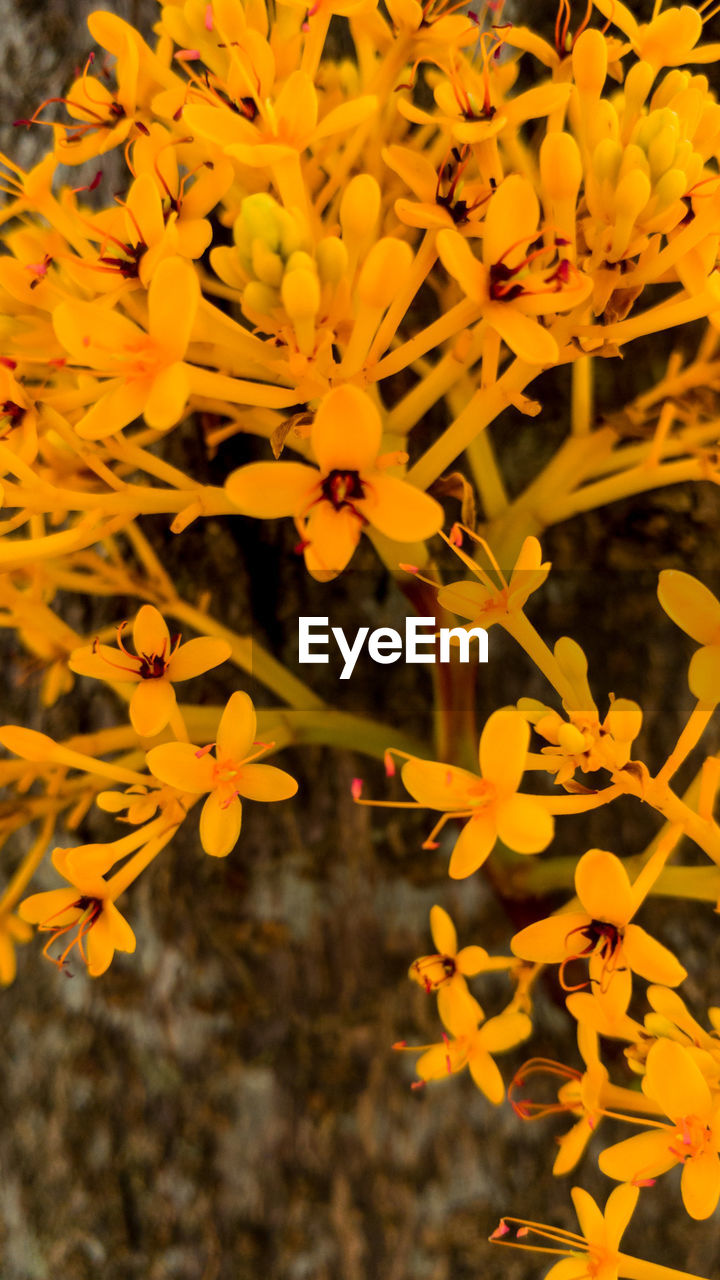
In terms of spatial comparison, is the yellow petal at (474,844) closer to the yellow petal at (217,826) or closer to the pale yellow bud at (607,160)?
the yellow petal at (217,826)

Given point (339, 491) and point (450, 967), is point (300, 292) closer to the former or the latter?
point (339, 491)

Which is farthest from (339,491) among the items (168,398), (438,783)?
(438,783)

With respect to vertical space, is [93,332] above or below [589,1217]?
above

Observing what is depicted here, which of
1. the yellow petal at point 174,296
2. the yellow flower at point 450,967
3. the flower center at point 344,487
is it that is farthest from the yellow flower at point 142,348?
the yellow flower at point 450,967

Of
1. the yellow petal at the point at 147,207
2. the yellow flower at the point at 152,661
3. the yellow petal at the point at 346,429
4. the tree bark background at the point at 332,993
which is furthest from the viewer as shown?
the tree bark background at the point at 332,993

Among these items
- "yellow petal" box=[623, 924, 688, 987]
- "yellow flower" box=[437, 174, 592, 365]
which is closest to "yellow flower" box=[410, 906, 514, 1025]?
"yellow petal" box=[623, 924, 688, 987]

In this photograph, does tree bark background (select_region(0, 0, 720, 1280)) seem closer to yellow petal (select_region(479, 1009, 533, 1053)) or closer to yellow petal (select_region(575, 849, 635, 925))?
yellow petal (select_region(479, 1009, 533, 1053))
